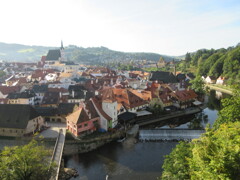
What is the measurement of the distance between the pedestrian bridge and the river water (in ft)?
6.45

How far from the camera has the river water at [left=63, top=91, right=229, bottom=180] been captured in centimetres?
3159

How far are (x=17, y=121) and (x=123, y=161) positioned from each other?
22535 mm

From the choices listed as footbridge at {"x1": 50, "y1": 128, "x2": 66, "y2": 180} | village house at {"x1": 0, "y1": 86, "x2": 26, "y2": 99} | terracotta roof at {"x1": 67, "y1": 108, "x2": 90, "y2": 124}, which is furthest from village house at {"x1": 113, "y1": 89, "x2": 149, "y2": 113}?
village house at {"x1": 0, "y1": 86, "x2": 26, "y2": 99}

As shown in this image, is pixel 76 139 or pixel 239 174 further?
pixel 76 139

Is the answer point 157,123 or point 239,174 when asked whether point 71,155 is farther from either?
point 239,174

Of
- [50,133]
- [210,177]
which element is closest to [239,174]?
[210,177]

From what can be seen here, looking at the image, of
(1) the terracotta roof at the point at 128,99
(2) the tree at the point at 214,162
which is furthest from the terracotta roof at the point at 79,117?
(2) the tree at the point at 214,162

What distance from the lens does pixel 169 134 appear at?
144 feet

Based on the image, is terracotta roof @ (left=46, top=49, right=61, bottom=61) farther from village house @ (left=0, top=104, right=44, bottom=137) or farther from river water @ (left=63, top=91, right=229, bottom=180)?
river water @ (left=63, top=91, right=229, bottom=180)

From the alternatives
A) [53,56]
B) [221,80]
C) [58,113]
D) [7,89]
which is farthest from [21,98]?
[53,56]

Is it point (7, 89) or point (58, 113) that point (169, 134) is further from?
point (7, 89)

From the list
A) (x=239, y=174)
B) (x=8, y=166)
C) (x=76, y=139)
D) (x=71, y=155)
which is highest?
(x=239, y=174)

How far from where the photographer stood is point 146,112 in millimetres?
53812

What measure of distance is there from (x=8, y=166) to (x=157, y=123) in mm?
38600
